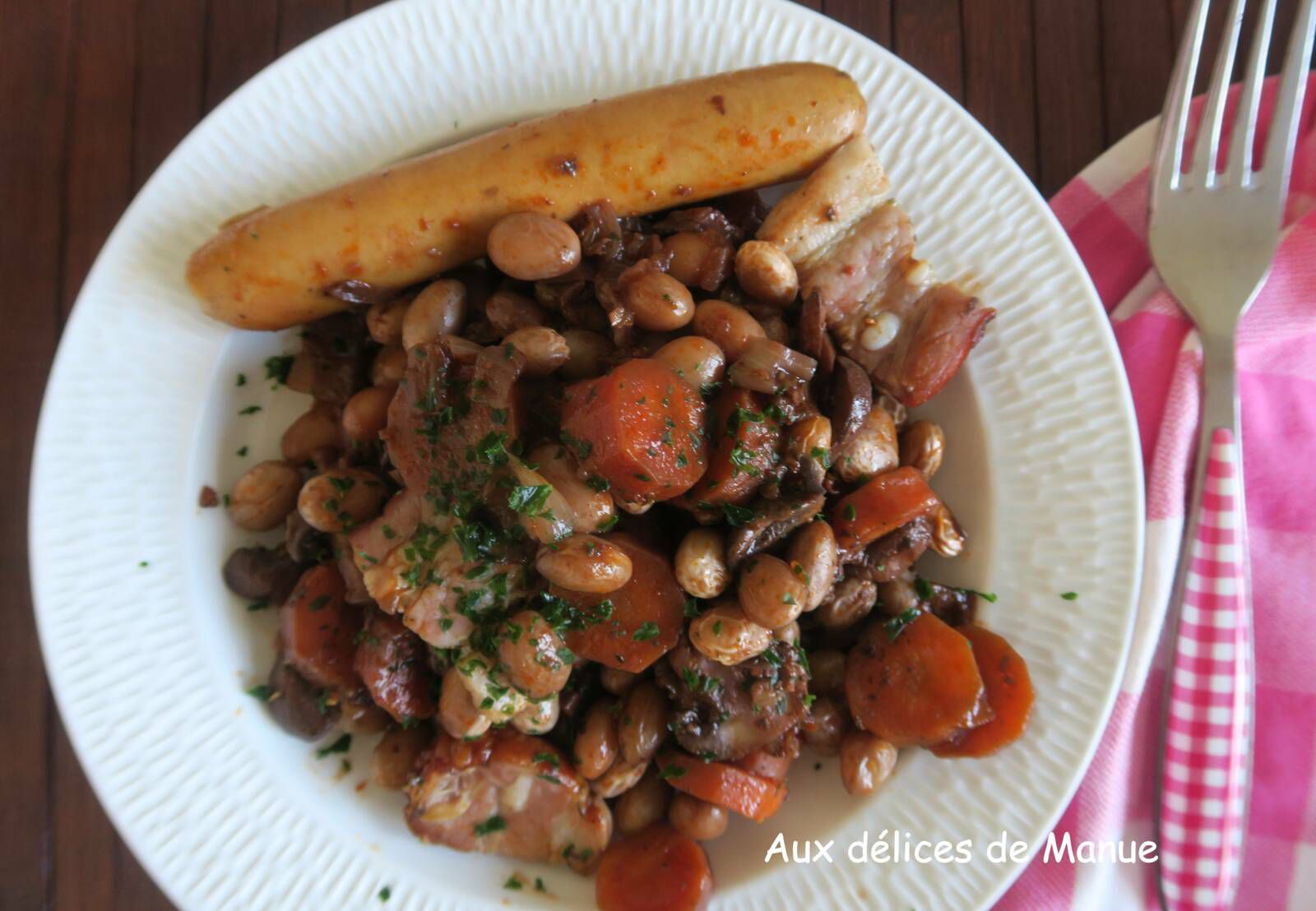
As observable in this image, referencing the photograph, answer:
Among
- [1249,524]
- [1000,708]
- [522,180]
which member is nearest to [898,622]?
[1000,708]

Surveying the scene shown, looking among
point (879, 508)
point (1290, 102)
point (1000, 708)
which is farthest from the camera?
point (1290, 102)

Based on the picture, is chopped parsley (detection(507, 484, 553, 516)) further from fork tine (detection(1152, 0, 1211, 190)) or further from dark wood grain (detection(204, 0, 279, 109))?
fork tine (detection(1152, 0, 1211, 190))

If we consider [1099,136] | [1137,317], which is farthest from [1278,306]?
[1099,136]

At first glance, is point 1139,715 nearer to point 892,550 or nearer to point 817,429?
point 892,550

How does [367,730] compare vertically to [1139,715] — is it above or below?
above

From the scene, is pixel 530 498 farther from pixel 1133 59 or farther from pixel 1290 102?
pixel 1133 59

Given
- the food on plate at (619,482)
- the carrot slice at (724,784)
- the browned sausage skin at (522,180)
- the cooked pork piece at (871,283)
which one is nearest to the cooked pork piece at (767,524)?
the food on plate at (619,482)

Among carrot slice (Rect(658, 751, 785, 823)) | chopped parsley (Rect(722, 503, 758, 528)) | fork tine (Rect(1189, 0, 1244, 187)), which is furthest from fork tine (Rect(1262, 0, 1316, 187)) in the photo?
carrot slice (Rect(658, 751, 785, 823))
